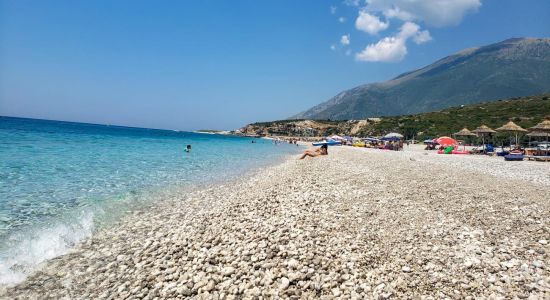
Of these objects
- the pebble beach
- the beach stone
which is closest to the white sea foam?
the pebble beach

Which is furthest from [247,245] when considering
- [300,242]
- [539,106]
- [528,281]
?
[539,106]

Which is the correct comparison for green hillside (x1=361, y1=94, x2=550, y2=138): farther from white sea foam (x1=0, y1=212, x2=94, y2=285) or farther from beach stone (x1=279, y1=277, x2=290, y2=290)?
white sea foam (x1=0, y1=212, x2=94, y2=285)

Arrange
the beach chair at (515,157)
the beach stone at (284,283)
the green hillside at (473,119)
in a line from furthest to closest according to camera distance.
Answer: the green hillside at (473,119)
the beach chair at (515,157)
the beach stone at (284,283)

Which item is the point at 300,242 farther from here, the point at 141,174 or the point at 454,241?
the point at 141,174

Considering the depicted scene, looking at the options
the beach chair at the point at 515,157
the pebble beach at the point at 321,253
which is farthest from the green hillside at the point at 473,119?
the pebble beach at the point at 321,253

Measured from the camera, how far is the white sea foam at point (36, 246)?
6.20 meters

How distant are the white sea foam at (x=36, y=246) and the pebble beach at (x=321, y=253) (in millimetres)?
337

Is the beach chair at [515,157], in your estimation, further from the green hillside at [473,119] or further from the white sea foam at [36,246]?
the white sea foam at [36,246]

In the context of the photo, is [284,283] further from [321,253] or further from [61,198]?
[61,198]

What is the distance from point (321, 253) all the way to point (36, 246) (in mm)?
7150

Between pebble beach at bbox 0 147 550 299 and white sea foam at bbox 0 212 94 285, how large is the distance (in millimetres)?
337

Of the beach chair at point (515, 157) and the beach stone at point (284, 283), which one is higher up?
the beach chair at point (515, 157)

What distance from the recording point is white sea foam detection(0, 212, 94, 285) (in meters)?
6.20

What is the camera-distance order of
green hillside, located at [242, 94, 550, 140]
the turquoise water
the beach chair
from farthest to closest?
green hillside, located at [242, 94, 550, 140] < the beach chair < the turquoise water
